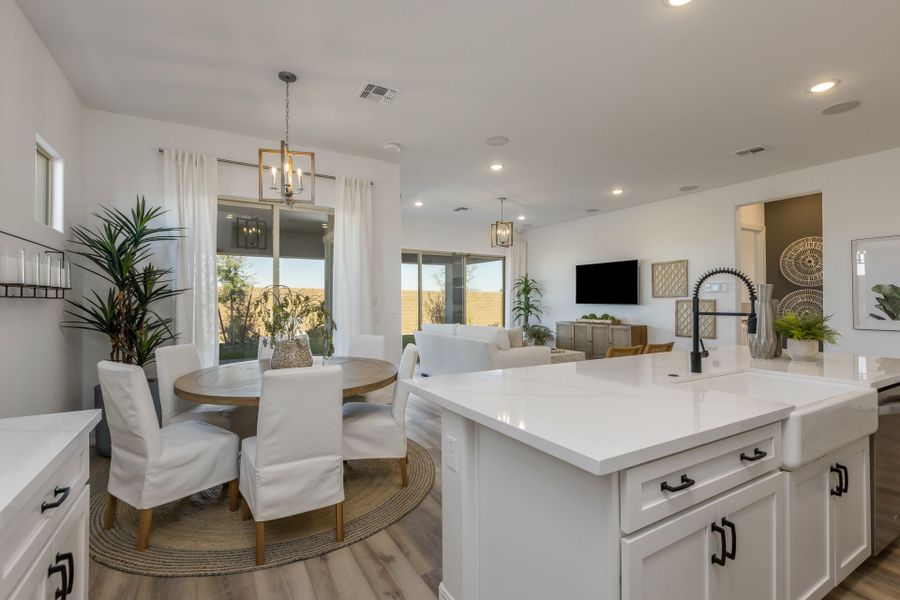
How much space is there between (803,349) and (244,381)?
317cm

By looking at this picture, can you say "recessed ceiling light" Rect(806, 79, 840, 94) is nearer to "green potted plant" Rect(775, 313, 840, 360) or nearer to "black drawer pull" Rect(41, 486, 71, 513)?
"green potted plant" Rect(775, 313, 840, 360)

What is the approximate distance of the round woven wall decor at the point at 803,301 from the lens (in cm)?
621

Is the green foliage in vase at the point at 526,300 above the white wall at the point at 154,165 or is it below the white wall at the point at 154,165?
below

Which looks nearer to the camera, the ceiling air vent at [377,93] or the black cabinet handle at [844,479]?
the black cabinet handle at [844,479]

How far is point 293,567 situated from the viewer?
1.91m

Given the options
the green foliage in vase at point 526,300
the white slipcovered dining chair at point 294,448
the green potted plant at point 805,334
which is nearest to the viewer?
the white slipcovered dining chair at point 294,448

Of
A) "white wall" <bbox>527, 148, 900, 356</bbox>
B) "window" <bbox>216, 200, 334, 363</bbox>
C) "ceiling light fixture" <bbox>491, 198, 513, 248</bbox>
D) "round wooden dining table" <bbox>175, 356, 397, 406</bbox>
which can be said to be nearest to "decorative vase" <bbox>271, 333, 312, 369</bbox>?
"round wooden dining table" <bbox>175, 356, 397, 406</bbox>

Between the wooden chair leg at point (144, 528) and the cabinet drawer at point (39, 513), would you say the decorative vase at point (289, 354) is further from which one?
the cabinet drawer at point (39, 513)

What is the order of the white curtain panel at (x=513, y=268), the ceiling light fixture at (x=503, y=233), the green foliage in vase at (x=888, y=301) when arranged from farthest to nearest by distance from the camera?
the white curtain panel at (x=513, y=268) < the ceiling light fixture at (x=503, y=233) < the green foliage in vase at (x=888, y=301)

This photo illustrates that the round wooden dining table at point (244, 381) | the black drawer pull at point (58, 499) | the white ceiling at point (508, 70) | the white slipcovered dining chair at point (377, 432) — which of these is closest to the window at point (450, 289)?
the white ceiling at point (508, 70)

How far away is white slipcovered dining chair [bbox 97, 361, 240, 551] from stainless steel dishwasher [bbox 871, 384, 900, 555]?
3.02m

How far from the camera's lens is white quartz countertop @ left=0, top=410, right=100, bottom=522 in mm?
880

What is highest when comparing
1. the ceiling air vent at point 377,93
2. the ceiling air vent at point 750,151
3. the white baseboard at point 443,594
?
the ceiling air vent at point 377,93

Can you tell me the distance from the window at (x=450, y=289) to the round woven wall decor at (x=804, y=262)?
16.1 feet
